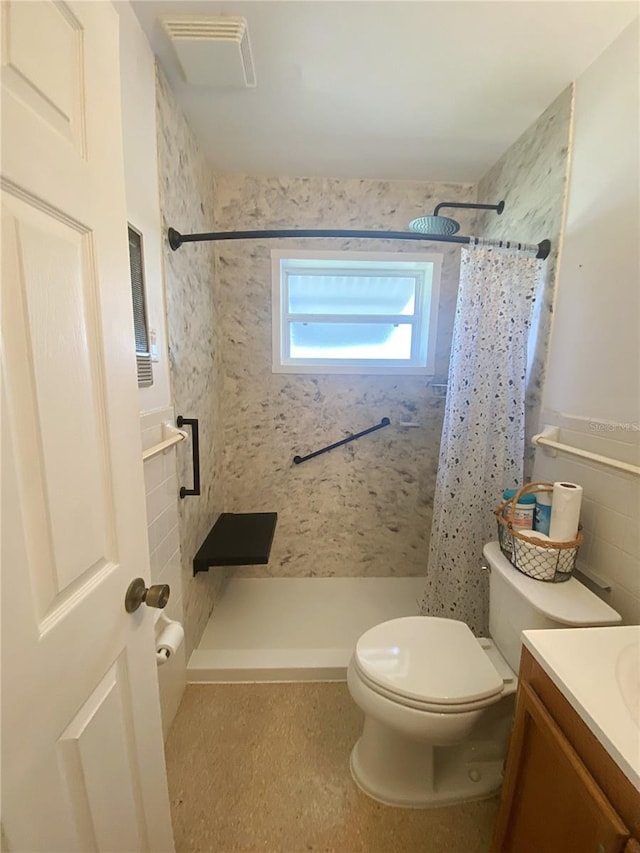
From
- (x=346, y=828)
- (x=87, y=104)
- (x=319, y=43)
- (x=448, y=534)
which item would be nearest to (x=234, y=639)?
(x=346, y=828)

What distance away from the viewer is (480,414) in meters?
1.54

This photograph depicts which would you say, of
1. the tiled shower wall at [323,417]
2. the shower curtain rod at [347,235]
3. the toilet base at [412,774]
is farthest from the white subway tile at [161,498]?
the toilet base at [412,774]

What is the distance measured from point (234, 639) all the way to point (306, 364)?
1.57 meters

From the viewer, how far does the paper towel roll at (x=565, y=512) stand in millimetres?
1114

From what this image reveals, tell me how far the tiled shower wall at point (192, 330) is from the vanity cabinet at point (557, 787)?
1.29 m

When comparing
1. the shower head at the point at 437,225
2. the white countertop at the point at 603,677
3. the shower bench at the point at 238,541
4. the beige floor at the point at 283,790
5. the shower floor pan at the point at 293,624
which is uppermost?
the shower head at the point at 437,225

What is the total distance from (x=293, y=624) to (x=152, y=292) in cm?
179

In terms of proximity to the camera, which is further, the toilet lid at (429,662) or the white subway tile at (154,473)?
the white subway tile at (154,473)

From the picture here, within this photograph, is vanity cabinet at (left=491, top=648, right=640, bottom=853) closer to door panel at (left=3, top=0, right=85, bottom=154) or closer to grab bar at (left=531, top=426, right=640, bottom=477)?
grab bar at (left=531, top=426, right=640, bottom=477)

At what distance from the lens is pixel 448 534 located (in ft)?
5.38

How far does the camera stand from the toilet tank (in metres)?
1.01

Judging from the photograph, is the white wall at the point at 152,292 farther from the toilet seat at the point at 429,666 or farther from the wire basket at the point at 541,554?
the wire basket at the point at 541,554

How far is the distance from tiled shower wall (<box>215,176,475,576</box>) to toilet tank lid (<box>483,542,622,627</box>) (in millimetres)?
1117

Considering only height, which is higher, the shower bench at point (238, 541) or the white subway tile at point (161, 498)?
the white subway tile at point (161, 498)
